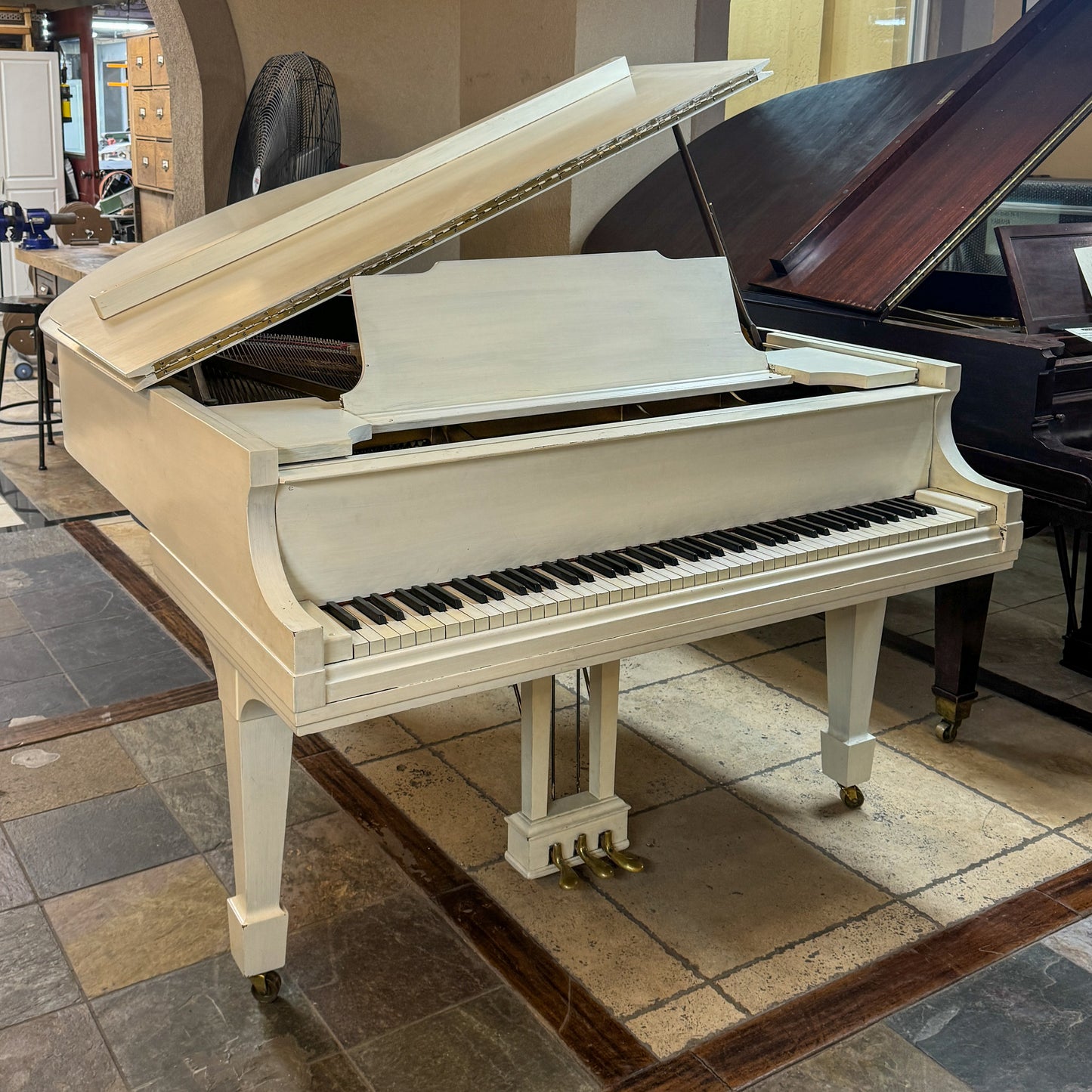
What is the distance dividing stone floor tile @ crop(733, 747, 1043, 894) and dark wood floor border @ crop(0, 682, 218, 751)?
1.58 m

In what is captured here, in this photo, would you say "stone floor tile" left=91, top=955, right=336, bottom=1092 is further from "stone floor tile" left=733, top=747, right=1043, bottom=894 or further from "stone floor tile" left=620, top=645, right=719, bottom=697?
"stone floor tile" left=620, top=645, right=719, bottom=697

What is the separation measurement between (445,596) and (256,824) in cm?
53

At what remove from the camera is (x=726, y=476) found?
2266 mm

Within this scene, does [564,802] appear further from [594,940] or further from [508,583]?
[508,583]

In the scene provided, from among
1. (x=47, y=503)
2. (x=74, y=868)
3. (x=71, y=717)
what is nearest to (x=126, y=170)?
(x=47, y=503)

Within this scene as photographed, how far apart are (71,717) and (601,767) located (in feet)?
5.34

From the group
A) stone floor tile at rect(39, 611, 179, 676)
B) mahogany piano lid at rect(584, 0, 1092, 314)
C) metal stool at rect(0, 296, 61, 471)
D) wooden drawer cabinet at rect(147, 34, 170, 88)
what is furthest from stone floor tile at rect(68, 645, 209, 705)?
wooden drawer cabinet at rect(147, 34, 170, 88)

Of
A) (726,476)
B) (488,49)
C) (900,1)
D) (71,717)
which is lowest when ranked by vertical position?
(71,717)

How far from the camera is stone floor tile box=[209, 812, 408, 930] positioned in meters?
2.43

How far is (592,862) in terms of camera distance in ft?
8.21

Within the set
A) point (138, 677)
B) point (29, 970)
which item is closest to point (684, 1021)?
point (29, 970)

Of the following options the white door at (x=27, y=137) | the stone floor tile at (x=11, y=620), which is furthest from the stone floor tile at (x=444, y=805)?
the white door at (x=27, y=137)

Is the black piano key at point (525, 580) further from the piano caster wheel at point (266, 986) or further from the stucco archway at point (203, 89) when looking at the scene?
the stucco archway at point (203, 89)

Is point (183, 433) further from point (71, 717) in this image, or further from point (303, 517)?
point (71, 717)
